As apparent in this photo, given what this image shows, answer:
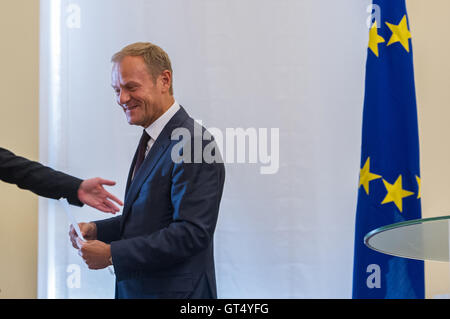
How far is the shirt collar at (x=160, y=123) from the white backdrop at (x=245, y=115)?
587mm

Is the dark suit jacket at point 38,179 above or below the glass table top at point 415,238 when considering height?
above

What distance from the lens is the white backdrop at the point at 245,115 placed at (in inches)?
116

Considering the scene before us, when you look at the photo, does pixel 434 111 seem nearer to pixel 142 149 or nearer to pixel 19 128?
pixel 142 149

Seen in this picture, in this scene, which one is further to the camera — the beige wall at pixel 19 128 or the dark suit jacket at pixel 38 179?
the beige wall at pixel 19 128

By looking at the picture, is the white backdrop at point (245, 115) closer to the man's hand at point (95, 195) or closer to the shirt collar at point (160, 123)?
the man's hand at point (95, 195)

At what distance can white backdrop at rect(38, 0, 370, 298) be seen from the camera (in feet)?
9.69

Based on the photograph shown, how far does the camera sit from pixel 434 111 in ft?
9.93

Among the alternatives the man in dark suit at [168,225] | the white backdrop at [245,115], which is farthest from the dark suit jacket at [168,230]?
the white backdrop at [245,115]
